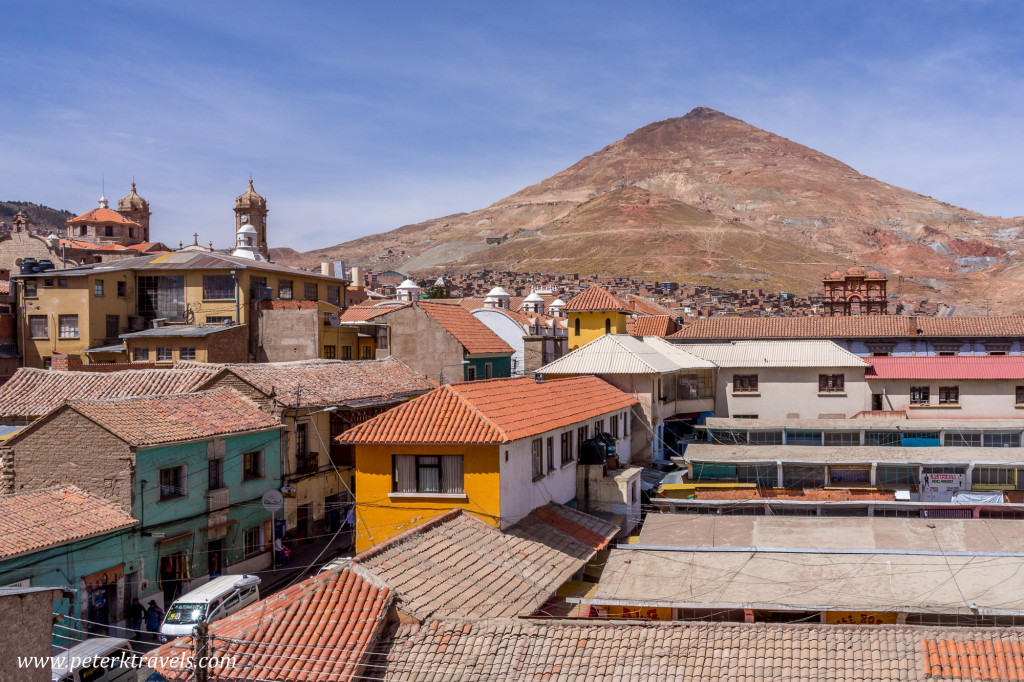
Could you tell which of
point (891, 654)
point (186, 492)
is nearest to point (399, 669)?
point (891, 654)

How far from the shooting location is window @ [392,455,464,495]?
22.5 m

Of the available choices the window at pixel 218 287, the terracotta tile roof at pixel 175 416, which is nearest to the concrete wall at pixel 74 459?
the terracotta tile roof at pixel 175 416

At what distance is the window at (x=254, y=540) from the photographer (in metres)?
27.2

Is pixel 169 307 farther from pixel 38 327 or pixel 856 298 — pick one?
pixel 856 298

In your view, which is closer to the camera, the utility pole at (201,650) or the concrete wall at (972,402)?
the utility pole at (201,650)

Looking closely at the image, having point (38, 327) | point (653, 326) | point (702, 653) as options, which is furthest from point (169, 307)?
point (702, 653)

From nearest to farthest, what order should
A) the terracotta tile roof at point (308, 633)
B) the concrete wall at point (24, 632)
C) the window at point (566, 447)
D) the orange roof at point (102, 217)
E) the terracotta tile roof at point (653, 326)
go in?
the concrete wall at point (24, 632), the terracotta tile roof at point (308, 633), the window at point (566, 447), the terracotta tile roof at point (653, 326), the orange roof at point (102, 217)

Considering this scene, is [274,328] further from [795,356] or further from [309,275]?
[795,356]

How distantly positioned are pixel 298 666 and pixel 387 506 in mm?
8463

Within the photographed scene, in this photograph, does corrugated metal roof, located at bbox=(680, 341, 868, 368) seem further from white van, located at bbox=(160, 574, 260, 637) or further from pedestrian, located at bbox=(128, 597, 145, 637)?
pedestrian, located at bbox=(128, 597, 145, 637)

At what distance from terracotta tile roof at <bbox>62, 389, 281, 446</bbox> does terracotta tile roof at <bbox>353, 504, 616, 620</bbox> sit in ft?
27.6

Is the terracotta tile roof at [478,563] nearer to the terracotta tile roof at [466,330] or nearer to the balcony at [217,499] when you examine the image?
the balcony at [217,499]

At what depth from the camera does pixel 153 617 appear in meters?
22.4

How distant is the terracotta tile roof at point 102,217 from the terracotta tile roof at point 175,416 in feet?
231
